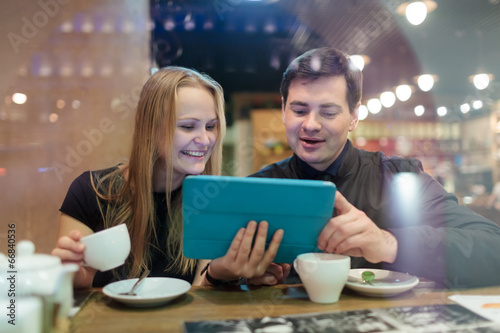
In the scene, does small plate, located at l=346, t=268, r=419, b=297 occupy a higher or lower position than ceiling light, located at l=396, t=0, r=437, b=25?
lower

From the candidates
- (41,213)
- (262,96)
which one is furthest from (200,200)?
(262,96)

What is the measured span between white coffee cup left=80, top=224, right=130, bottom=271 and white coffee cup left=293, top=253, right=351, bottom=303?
41 centimetres

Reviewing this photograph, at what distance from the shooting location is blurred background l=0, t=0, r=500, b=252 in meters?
1.90

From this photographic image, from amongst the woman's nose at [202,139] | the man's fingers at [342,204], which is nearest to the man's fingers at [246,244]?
the man's fingers at [342,204]

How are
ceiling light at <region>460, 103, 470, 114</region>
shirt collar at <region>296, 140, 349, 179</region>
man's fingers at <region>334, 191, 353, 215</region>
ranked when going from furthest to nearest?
1. ceiling light at <region>460, 103, 470, 114</region>
2. shirt collar at <region>296, 140, 349, 179</region>
3. man's fingers at <region>334, 191, 353, 215</region>

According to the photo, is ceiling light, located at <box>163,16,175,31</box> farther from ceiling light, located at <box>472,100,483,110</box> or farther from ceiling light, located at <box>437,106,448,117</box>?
ceiling light, located at <box>472,100,483,110</box>

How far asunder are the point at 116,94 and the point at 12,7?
652 mm

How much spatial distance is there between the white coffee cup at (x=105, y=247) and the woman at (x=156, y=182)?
1.48 ft

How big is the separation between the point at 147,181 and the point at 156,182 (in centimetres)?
11

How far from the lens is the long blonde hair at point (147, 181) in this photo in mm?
1339

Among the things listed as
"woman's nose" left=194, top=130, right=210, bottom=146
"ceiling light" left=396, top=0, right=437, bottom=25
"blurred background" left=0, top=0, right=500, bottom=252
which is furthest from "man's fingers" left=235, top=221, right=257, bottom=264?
"ceiling light" left=396, top=0, right=437, bottom=25

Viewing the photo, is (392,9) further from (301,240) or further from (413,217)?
(301,240)

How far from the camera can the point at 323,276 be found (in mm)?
863

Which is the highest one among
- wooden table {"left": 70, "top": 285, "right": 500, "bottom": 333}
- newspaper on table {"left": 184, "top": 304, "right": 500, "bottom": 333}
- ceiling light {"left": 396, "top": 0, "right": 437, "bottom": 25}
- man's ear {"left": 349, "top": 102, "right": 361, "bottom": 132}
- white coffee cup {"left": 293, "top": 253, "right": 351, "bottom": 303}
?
ceiling light {"left": 396, "top": 0, "right": 437, "bottom": 25}
